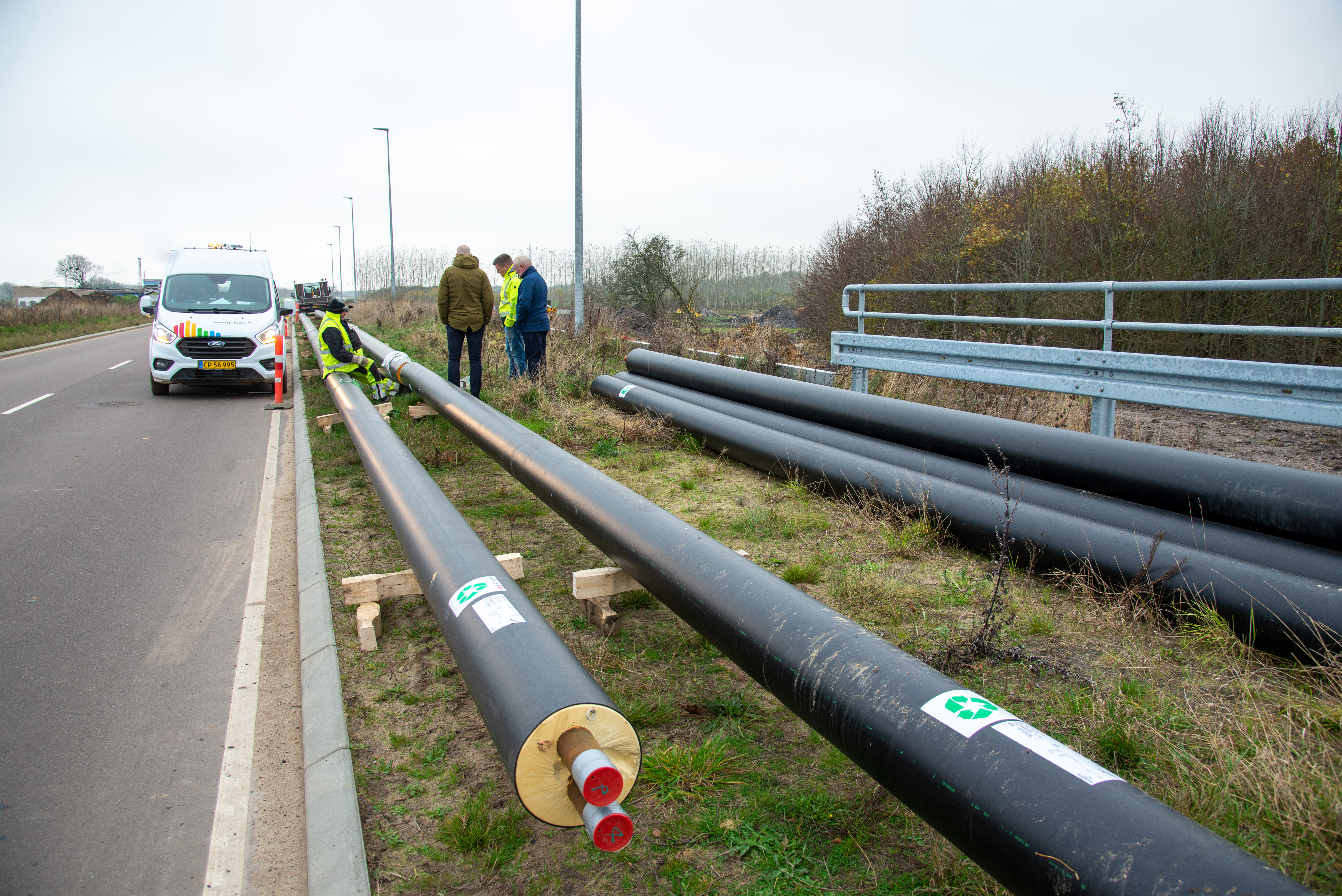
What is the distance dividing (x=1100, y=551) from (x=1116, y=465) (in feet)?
2.74

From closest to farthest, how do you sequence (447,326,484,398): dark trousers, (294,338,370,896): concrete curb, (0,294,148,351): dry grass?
(294,338,370,896): concrete curb
(447,326,484,398): dark trousers
(0,294,148,351): dry grass

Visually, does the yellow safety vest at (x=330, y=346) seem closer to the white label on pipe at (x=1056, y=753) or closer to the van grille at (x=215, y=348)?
the van grille at (x=215, y=348)

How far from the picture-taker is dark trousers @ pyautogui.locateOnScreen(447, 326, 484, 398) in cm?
1042

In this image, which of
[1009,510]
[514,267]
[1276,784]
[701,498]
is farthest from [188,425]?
[1276,784]

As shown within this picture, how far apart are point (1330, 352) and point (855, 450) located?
22.8ft

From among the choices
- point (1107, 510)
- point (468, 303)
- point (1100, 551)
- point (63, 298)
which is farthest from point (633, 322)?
point (63, 298)

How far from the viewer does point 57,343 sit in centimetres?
2441

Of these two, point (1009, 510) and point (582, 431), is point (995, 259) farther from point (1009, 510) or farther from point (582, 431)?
point (1009, 510)

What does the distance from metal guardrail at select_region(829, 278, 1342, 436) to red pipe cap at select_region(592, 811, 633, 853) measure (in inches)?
183

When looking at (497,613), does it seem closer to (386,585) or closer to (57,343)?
(386,585)

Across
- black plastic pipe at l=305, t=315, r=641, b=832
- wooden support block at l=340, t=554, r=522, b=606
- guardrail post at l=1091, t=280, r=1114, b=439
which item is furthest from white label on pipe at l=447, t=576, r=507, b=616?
guardrail post at l=1091, t=280, r=1114, b=439

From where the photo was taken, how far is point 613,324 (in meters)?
17.0

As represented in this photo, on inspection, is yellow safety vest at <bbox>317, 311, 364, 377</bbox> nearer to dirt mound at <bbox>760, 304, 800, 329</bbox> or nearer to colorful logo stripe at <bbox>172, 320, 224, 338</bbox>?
colorful logo stripe at <bbox>172, 320, 224, 338</bbox>

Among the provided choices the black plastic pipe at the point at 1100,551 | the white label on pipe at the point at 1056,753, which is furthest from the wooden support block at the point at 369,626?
the black plastic pipe at the point at 1100,551
